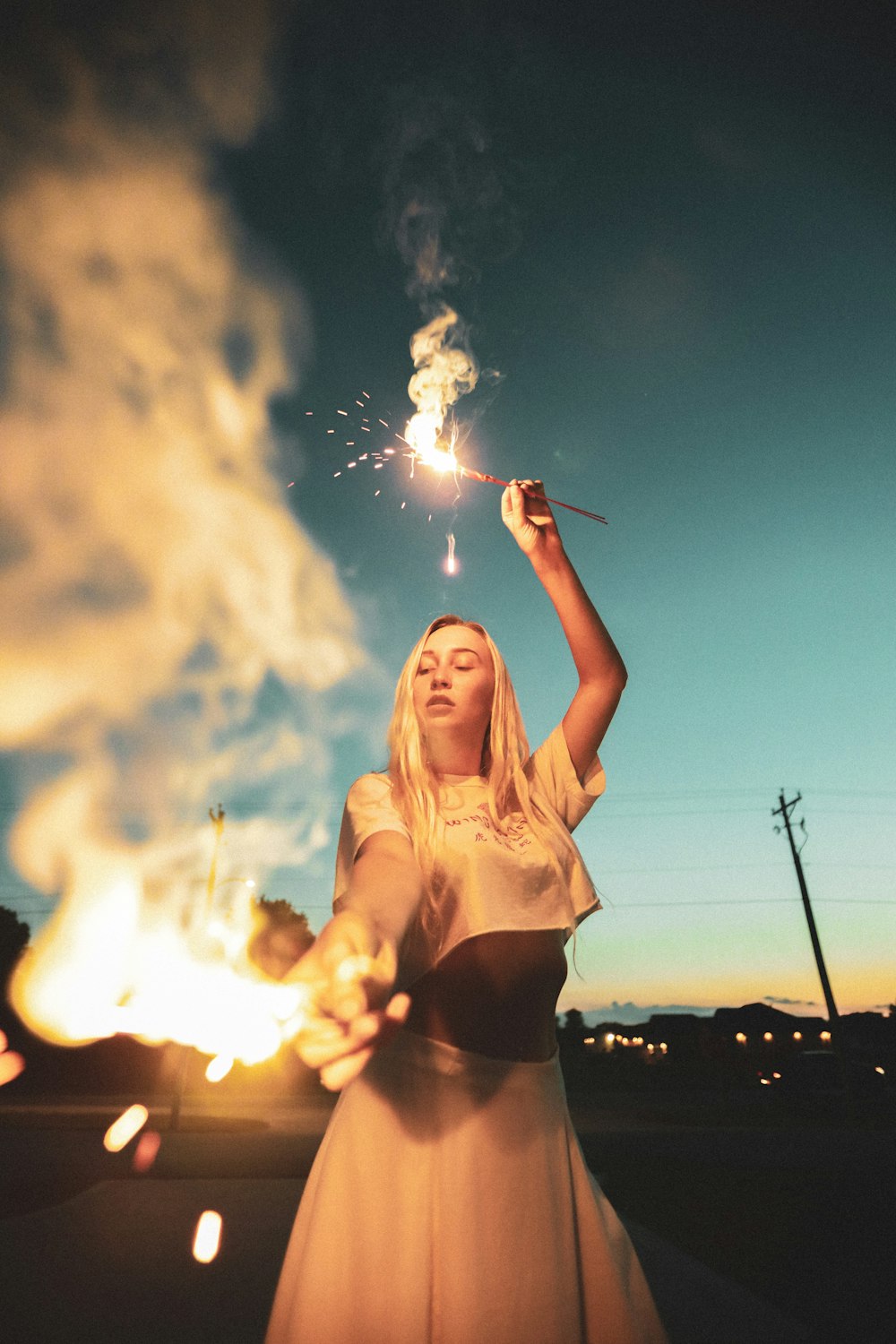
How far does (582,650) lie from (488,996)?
108cm

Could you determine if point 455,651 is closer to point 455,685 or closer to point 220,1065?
point 455,685

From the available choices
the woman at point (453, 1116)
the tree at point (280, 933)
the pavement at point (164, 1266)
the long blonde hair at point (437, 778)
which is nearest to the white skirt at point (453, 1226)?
the woman at point (453, 1116)

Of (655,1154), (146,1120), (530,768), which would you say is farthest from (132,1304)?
(146,1120)

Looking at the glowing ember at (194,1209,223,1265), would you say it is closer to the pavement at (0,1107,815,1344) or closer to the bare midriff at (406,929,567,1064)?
the pavement at (0,1107,815,1344)

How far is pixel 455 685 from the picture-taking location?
228 cm

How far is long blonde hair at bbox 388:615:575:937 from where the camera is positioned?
70.3 inches

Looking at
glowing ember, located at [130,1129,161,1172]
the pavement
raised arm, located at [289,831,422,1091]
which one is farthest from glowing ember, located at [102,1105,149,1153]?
raised arm, located at [289,831,422,1091]

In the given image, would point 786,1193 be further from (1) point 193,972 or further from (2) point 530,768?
(1) point 193,972

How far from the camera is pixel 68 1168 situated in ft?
36.5

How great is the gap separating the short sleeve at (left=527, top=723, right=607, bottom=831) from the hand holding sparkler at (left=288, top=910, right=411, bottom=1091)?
3.83 feet

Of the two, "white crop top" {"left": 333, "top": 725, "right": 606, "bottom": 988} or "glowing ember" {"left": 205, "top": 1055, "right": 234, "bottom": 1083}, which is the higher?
"white crop top" {"left": 333, "top": 725, "right": 606, "bottom": 988}

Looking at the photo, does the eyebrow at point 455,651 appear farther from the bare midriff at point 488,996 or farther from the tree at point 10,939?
the tree at point 10,939

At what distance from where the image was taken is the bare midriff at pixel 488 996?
167 cm

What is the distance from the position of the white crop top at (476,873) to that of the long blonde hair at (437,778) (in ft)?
0.08
